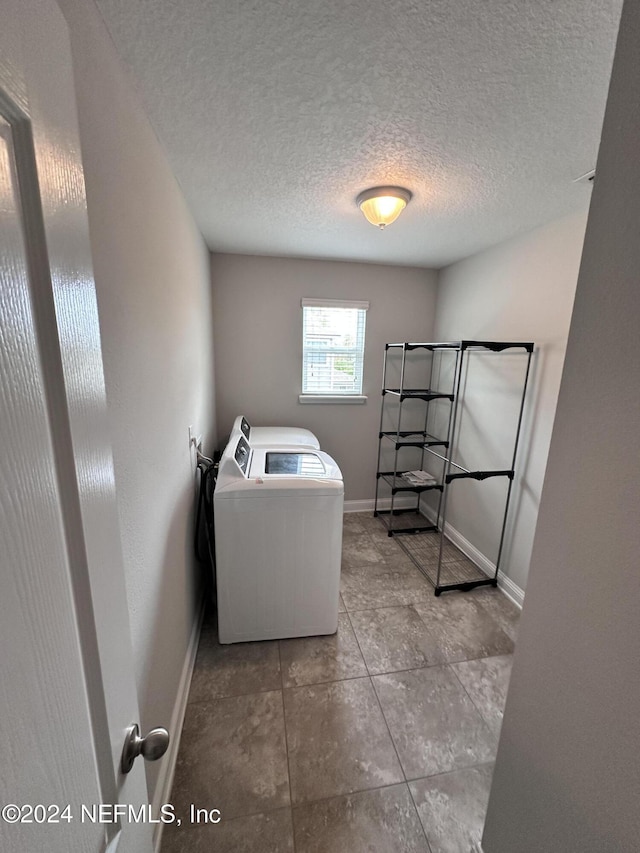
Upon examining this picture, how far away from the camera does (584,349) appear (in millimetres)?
758

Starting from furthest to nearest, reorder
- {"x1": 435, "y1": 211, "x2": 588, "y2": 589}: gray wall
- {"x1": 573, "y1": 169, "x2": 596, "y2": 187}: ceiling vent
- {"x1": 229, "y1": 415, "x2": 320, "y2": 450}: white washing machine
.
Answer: {"x1": 229, "y1": 415, "x2": 320, "y2": 450}: white washing machine, {"x1": 435, "y1": 211, "x2": 588, "y2": 589}: gray wall, {"x1": 573, "y1": 169, "x2": 596, "y2": 187}: ceiling vent

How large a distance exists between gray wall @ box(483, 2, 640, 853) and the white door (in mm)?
926

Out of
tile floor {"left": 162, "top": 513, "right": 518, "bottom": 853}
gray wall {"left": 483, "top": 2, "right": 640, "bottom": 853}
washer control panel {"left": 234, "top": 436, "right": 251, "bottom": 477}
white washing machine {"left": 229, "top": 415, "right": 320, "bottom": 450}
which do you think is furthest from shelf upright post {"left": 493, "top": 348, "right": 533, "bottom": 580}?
washer control panel {"left": 234, "top": 436, "right": 251, "bottom": 477}

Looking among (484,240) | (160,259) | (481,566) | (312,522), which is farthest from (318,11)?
(481,566)

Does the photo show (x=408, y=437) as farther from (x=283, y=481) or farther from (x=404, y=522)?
(x=283, y=481)

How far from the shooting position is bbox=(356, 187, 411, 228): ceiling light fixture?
1685 millimetres

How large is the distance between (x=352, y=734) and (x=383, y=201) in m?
2.45

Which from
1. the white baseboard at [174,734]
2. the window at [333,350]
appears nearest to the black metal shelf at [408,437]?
the window at [333,350]

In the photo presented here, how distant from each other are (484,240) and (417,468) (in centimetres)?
212

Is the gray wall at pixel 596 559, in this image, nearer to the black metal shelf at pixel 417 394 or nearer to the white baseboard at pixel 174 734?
the white baseboard at pixel 174 734

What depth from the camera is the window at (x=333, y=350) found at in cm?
314

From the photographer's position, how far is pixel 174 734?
1.38 metres

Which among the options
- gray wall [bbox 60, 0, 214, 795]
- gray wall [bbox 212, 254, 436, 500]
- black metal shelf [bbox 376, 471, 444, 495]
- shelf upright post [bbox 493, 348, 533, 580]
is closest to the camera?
gray wall [bbox 60, 0, 214, 795]

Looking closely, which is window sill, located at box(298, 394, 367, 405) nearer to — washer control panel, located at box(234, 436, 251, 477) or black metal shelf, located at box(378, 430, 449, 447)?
black metal shelf, located at box(378, 430, 449, 447)
